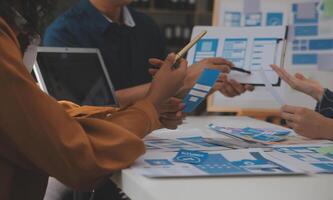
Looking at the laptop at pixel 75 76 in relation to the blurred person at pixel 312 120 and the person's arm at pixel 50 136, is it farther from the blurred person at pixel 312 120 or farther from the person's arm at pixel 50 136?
the person's arm at pixel 50 136

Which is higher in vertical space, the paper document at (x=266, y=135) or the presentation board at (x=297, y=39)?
the presentation board at (x=297, y=39)

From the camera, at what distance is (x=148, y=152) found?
3.98 ft

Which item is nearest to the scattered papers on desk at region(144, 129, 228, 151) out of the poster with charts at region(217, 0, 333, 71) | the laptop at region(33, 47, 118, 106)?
the laptop at region(33, 47, 118, 106)

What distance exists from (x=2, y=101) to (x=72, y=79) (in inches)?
39.8

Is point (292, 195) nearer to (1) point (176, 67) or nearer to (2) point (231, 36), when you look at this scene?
(1) point (176, 67)

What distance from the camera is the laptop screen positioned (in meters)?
1.84

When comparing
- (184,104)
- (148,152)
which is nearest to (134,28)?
A: (184,104)

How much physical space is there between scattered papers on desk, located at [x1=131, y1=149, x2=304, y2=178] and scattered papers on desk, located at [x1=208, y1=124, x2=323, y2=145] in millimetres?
228

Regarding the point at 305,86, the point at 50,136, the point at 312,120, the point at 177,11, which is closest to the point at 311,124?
the point at 312,120

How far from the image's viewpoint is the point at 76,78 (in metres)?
1.93

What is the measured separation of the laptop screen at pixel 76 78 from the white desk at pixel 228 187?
87 cm

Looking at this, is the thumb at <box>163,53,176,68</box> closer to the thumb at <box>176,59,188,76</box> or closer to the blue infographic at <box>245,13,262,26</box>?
the thumb at <box>176,59,188,76</box>

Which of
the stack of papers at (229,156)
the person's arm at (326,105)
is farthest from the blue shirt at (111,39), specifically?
the person's arm at (326,105)

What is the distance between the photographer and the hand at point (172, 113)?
1366 millimetres
